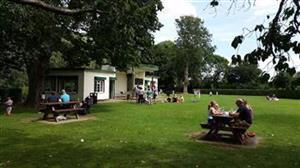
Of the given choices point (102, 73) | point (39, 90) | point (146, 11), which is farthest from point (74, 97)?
point (146, 11)

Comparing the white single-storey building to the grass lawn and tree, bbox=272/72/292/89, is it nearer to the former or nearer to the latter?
the grass lawn

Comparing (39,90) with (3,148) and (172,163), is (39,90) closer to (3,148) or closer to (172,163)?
(3,148)

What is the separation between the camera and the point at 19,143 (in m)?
12.1

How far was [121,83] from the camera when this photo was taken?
53062 millimetres

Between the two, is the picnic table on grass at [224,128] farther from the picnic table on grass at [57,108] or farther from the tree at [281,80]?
the picnic table on grass at [57,108]

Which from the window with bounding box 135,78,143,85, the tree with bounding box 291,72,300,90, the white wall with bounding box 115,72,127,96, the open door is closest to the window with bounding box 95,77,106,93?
the open door

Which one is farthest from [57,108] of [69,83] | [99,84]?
[99,84]

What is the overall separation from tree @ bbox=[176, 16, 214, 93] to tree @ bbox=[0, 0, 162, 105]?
52280 millimetres

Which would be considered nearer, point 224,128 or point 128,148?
point 128,148

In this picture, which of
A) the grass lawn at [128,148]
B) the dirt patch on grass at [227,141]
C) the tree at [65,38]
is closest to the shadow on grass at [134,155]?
the grass lawn at [128,148]

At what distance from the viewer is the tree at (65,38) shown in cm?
1923

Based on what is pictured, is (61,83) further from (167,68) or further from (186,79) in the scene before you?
(167,68)

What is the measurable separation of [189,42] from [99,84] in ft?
148

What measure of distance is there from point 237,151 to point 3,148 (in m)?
6.39
